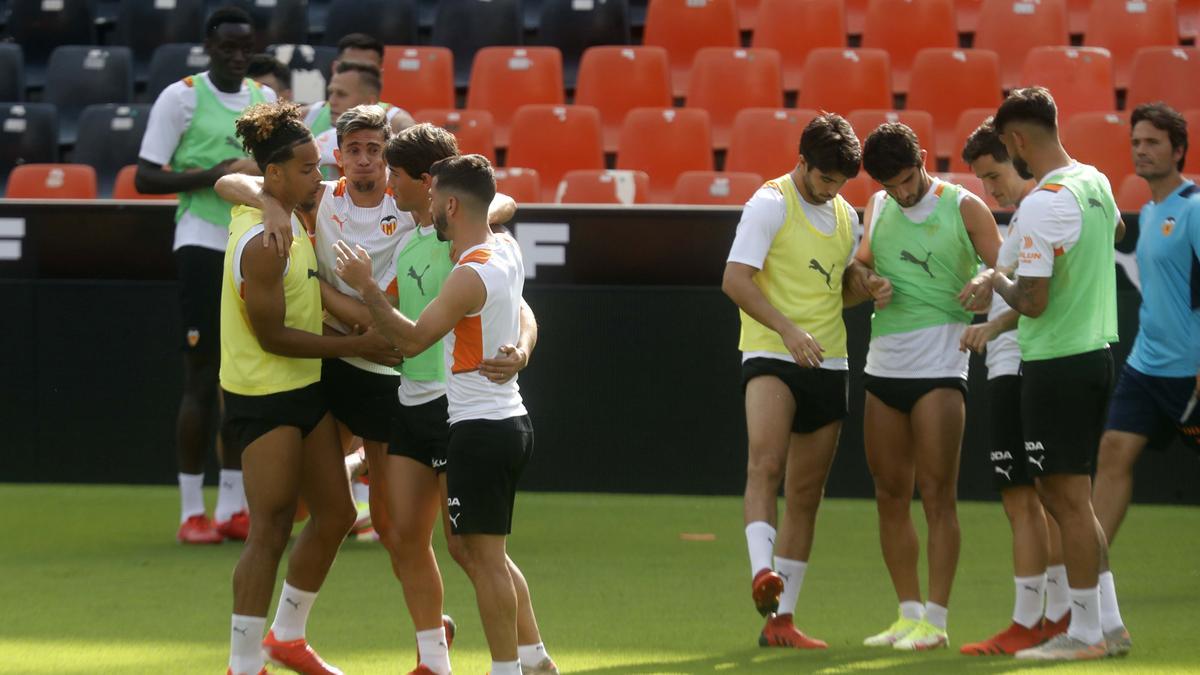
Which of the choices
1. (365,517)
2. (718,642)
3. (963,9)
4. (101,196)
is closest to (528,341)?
(718,642)

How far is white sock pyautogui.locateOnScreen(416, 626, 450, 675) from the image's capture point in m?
4.88

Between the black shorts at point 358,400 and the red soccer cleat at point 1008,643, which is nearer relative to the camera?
the black shorts at point 358,400

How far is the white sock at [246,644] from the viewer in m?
4.72

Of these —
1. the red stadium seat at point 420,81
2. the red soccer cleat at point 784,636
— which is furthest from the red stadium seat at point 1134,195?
the red stadium seat at point 420,81

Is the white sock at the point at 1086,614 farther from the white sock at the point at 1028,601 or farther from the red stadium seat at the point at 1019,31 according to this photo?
the red stadium seat at the point at 1019,31

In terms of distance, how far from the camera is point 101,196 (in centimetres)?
1062

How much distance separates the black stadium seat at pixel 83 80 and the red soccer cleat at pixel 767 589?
301 inches

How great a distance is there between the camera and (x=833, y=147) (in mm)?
5402

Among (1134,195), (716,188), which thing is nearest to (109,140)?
(716,188)

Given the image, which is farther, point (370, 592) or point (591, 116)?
point (591, 116)

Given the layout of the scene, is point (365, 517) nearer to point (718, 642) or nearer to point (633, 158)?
point (718, 642)

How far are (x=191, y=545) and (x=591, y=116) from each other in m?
4.09

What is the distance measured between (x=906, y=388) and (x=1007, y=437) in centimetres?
42

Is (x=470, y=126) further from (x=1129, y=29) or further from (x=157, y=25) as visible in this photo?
(x=1129, y=29)
